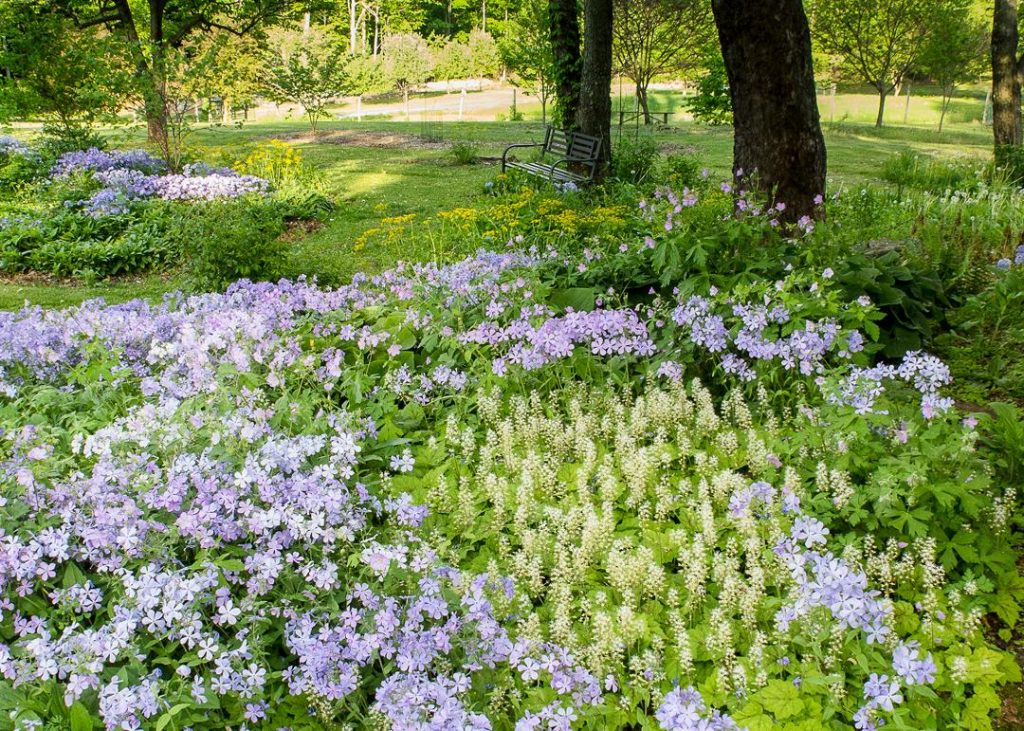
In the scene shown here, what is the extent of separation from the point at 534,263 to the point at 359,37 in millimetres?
50260

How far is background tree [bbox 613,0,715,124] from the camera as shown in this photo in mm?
18891

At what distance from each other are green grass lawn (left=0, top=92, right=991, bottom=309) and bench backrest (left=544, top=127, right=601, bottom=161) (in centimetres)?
120

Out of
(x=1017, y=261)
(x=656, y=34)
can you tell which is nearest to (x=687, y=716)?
(x=1017, y=261)

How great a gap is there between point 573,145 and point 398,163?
→ 5.39m

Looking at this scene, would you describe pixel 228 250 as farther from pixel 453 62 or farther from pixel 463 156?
pixel 453 62

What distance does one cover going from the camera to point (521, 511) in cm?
278

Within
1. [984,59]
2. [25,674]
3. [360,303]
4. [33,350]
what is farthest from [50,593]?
[984,59]

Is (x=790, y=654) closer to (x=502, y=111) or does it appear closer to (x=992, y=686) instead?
(x=992, y=686)

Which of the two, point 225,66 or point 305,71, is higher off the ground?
point 305,71

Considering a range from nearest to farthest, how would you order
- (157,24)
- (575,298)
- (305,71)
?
(575,298) < (157,24) < (305,71)

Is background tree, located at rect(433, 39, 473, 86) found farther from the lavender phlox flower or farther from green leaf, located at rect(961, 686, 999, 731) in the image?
the lavender phlox flower

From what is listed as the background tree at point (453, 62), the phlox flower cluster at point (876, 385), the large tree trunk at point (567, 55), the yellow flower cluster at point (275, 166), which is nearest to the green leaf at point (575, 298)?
the phlox flower cluster at point (876, 385)

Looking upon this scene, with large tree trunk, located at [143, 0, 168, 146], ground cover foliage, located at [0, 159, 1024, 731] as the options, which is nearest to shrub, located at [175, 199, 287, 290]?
ground cover foliage, located at [0, 159, 1024, 731]

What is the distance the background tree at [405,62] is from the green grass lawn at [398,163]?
375 inches
